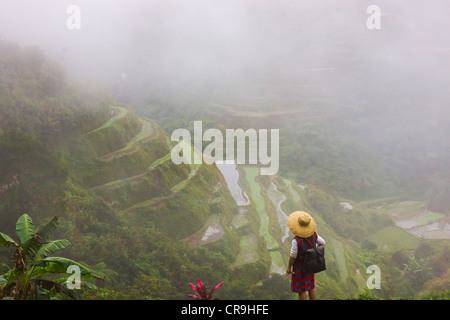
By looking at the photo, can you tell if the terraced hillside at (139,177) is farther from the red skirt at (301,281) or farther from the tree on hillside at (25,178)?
the red skirt at (301,281)

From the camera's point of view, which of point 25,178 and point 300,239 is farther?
point 25,178

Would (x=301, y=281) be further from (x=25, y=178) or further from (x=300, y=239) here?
(x=25, y=178)

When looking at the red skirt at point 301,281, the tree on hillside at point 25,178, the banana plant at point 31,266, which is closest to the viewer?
the red skirt at point 301,281

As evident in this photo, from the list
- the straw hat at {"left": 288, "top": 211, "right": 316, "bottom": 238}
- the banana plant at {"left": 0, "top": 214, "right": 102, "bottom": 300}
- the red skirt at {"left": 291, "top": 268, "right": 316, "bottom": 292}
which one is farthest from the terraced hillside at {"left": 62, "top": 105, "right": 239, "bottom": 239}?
the straw hat at {"left": 288, "top": 211, "right": 316, "bottom": 238}

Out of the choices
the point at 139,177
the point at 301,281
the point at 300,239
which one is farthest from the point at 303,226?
the point at 139,177

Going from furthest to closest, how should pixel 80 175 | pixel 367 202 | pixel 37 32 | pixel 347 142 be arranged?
1. pixel 347 142
2. pixel 367 202
3. pixel 37 32
4. pixel 80 175

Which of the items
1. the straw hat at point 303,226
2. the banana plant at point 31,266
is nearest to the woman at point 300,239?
the straw hat at point 303,226

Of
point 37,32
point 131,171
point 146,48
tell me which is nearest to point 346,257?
point 131,171
